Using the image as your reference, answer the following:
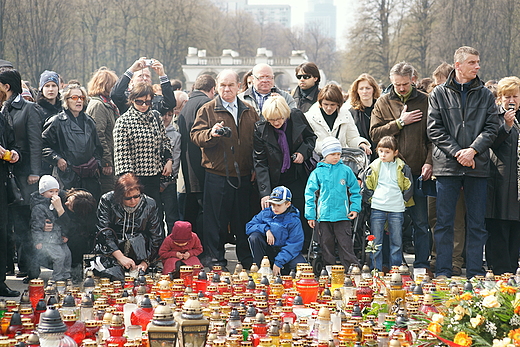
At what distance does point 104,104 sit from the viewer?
8.98 m

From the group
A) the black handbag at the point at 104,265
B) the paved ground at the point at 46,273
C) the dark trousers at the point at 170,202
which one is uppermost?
the dark trousers at the point at 170,202

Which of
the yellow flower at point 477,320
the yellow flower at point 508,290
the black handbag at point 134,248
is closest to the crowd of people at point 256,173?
the black handbag at point 134,248

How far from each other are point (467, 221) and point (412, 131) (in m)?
1.15

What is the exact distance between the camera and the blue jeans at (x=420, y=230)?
26.8 feet

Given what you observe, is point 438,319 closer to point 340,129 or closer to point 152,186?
point 340,129

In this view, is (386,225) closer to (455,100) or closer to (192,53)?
(455,100)

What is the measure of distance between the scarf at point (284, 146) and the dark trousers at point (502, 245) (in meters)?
2.20

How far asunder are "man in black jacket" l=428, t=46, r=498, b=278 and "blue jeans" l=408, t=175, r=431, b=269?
0.48 m

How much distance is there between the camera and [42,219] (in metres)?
7.75

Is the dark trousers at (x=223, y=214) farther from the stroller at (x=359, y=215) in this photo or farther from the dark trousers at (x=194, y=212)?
the stroller at (x=359, y=215)

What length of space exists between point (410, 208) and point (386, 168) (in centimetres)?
62

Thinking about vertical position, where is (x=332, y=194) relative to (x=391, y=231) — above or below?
above

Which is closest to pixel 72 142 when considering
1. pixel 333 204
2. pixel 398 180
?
pixel 333 204

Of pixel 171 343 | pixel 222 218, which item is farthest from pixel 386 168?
pixel 171 343
